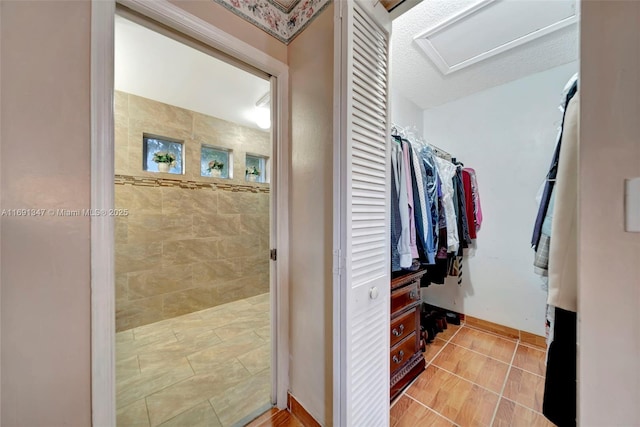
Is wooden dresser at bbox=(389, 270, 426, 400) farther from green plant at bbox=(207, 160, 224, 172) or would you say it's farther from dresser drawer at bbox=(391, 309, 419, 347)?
green plant at bbox=(207, 160, 224, 172)

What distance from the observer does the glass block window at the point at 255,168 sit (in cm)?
339

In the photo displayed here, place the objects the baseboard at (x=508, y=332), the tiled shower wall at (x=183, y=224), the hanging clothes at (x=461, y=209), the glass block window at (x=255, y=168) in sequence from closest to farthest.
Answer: the baseboard at (x=508, y=332) < the hanging clothes at (x=461, y=209) < the tiled shower wall at (x=183, y=224) < the glass block window at (x=255, y=168)

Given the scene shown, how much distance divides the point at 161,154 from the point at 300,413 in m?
2.85

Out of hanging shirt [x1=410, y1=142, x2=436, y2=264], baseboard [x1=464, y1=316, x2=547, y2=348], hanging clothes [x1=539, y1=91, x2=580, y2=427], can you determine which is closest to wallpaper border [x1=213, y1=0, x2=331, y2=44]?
hanging shirt [x1=410, y1=142, x2=436, y2=264]

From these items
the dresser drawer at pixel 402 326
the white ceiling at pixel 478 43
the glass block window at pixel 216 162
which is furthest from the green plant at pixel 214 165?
the dresser drawer at pixel 402 326

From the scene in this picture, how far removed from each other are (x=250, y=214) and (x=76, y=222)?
257cm

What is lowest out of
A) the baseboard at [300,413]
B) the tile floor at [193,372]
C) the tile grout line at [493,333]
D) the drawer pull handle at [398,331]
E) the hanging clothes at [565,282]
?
the tile floor at [193,372]

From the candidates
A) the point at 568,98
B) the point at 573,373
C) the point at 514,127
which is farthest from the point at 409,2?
the point at 514,127

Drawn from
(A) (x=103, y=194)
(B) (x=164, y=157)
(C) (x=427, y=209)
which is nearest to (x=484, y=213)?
(C) (x=427, y=209)

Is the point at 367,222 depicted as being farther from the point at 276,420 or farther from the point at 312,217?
the point at 276,420

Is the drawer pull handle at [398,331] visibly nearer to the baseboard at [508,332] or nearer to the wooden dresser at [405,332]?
the wooden dresser at [405,332]

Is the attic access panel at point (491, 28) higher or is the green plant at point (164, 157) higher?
the attic access panel at point (491, 28)

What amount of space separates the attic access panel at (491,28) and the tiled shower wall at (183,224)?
2.49 m

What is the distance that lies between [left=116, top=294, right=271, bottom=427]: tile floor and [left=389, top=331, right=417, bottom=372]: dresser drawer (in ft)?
2.71
